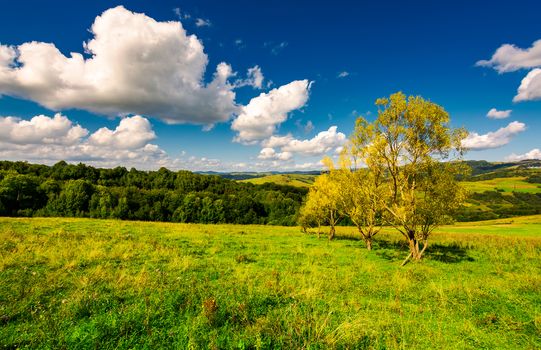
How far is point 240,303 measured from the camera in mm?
8586

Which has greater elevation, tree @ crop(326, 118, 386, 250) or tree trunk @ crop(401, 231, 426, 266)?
tree @ crop(326, 118, 386, 250)

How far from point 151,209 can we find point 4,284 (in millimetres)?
82049

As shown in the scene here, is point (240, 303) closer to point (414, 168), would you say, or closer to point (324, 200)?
point (414, 168)

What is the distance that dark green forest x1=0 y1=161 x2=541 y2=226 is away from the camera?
67312 mm

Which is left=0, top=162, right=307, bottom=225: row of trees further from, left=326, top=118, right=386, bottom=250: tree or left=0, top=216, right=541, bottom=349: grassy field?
left=0, top=216, right=541, bottom=349: grassy field

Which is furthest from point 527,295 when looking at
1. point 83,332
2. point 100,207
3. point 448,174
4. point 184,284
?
point 100,207

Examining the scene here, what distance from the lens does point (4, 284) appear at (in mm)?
9492

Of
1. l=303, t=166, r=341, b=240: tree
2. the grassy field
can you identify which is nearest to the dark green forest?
the grassy field

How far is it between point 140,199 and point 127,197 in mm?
4406

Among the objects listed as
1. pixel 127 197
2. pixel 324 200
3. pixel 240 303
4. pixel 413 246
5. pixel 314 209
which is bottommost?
pixel 127 197

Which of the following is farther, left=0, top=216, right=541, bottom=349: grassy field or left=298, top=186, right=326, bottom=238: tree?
left=298, top=186, right=326, bottom=238: tree

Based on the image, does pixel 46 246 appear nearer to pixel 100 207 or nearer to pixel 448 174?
pixel 448 174

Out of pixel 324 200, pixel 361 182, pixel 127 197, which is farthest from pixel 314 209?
pixel 127 197

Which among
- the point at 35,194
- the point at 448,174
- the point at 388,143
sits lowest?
the point at 35,194
